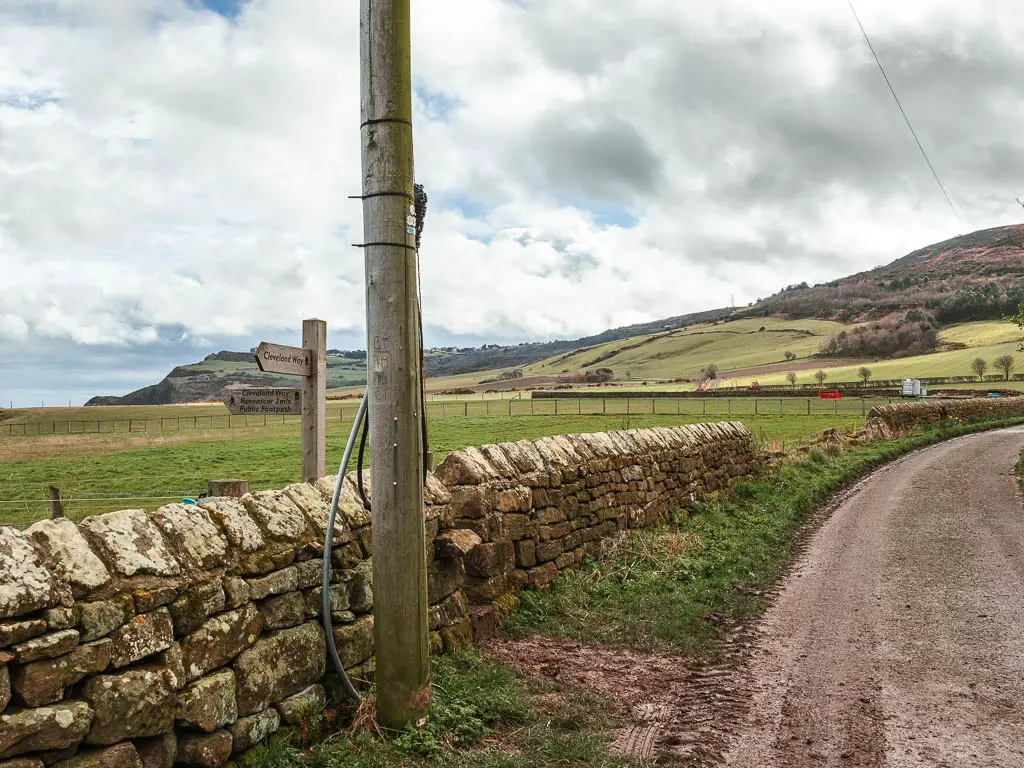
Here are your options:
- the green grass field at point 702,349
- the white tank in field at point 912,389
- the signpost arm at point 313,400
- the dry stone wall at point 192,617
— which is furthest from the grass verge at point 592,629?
the green grass field at point 702,349

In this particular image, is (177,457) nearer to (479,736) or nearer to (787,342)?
(479,736)

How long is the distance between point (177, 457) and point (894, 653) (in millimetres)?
28587

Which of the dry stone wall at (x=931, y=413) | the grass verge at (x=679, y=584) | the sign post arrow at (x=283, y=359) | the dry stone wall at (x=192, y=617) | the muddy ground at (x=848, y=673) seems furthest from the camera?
the dry stone wall at (x=931, y=413)

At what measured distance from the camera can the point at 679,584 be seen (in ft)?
24.9

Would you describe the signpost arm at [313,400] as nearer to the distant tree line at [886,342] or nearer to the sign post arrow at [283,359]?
the sign post arrow at [283,359]

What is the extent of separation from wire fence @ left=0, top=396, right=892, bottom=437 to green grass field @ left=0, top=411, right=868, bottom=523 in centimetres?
114

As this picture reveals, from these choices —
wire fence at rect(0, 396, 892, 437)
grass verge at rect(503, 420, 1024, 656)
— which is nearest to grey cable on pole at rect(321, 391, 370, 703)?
grass verge at rect(503, 420, 1024, 656)

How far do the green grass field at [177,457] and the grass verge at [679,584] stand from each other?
6.49 m

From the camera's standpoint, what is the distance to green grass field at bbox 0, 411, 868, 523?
17297 millimetres

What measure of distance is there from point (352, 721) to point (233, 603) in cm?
113

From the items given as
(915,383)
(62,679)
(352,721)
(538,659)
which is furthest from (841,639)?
(915,383)

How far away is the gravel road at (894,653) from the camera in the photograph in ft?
14.2

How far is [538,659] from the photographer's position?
5.64 metres

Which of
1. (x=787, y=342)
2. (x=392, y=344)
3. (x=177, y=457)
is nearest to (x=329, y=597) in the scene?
(x=392, y=344)
